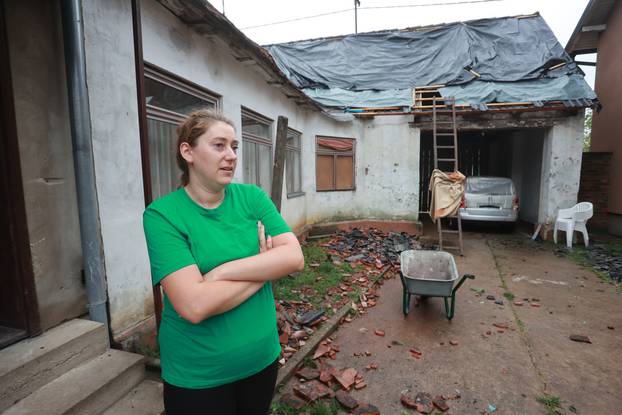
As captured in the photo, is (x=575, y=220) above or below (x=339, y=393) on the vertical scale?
above

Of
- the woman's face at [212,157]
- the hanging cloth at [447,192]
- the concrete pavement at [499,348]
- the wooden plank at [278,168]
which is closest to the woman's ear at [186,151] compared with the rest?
the woman's face at [212,157]

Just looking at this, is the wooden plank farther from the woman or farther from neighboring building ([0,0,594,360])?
the woman

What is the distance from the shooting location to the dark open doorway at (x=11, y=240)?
82.7 inches

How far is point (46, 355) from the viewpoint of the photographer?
212 centimetres

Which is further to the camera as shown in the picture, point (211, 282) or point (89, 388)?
point (89, 388)

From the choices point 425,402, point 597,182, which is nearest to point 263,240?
point 425,402

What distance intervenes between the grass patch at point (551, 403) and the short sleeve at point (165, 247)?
322cm

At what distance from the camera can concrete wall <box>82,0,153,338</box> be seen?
263 centimetres

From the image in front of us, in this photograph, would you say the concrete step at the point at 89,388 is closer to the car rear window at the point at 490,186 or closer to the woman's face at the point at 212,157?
the woman's face at the point at 212,157

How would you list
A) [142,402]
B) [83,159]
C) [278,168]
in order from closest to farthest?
[142,402] → [83,159] → [278,168]

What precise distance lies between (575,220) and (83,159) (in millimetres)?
10250

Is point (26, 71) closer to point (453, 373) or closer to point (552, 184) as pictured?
point (453, 373)

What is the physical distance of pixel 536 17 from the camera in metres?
10.8

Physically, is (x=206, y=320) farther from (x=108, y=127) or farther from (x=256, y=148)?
(x=256, y=148)
